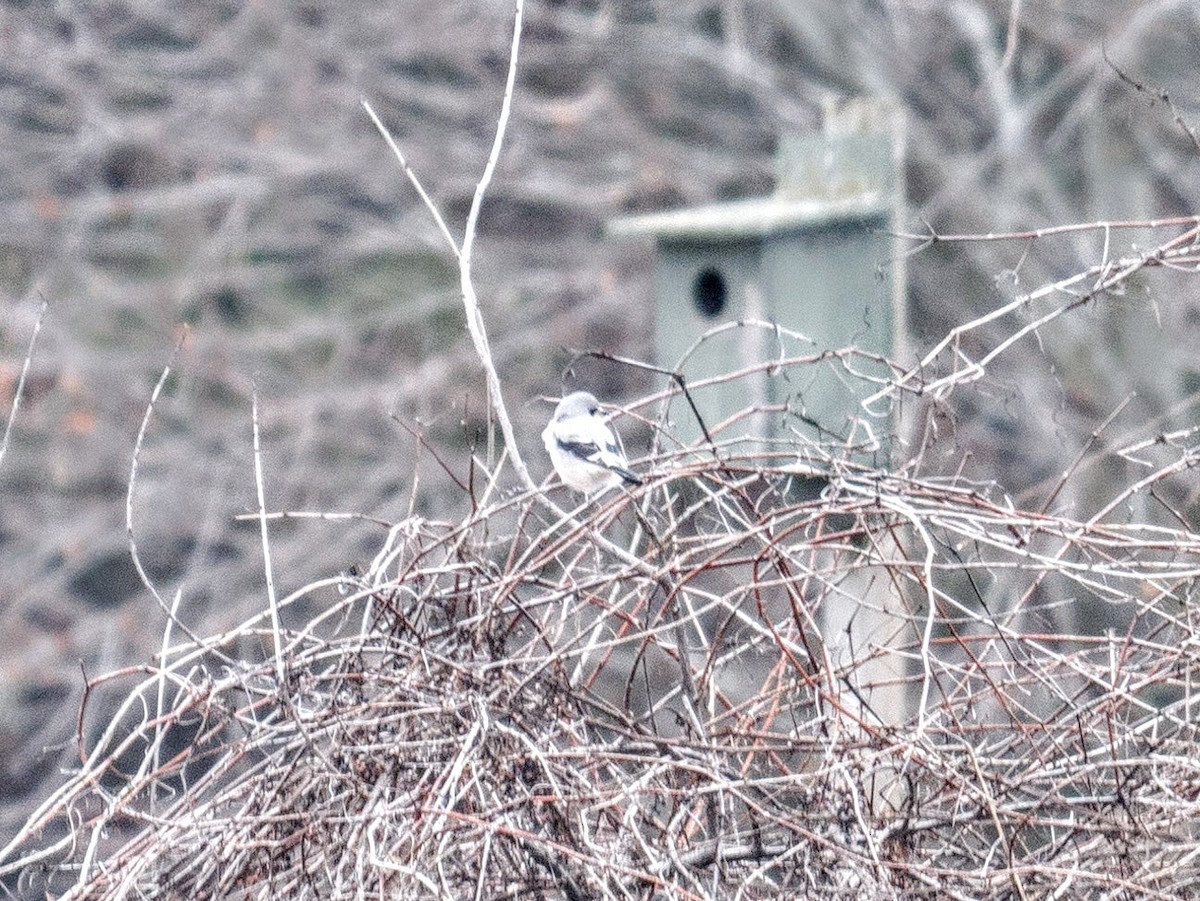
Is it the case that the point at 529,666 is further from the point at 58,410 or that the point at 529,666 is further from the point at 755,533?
the point at 58,410

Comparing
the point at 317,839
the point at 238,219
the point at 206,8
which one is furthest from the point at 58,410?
the point at 317,839

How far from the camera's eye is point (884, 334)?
516 centimetres

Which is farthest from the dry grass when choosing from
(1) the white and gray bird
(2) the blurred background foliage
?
(2) the blurred background foliage

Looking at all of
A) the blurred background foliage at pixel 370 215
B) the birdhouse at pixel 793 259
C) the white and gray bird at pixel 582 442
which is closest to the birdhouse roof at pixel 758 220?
the birdhouse at pixel 793 259

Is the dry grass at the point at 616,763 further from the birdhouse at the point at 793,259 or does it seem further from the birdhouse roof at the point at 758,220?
the birdhouse roof at the point at 758,220

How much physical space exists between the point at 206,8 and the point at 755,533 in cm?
735

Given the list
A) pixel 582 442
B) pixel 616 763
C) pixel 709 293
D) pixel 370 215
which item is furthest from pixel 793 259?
pixel 370 215

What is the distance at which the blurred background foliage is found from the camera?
8633 mm

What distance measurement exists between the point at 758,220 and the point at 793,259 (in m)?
0.16

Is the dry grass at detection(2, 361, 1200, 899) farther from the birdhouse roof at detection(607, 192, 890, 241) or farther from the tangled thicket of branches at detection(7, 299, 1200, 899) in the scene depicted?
the birdhouse roof at detection(607, 192, 890, 241)

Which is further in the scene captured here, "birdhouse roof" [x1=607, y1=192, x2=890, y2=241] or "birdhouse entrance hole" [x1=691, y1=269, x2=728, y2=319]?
"birdhouse entrance hole" [x1=691, y1=269, x2=728, y2=319]

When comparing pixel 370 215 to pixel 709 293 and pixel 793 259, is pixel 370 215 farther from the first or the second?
pixel 793 259

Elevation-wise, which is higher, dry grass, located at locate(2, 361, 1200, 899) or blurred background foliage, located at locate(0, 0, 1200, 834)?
dry grass, located at locate(2, 361, 1200, 899)

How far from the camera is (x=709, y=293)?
5480 millimetres
